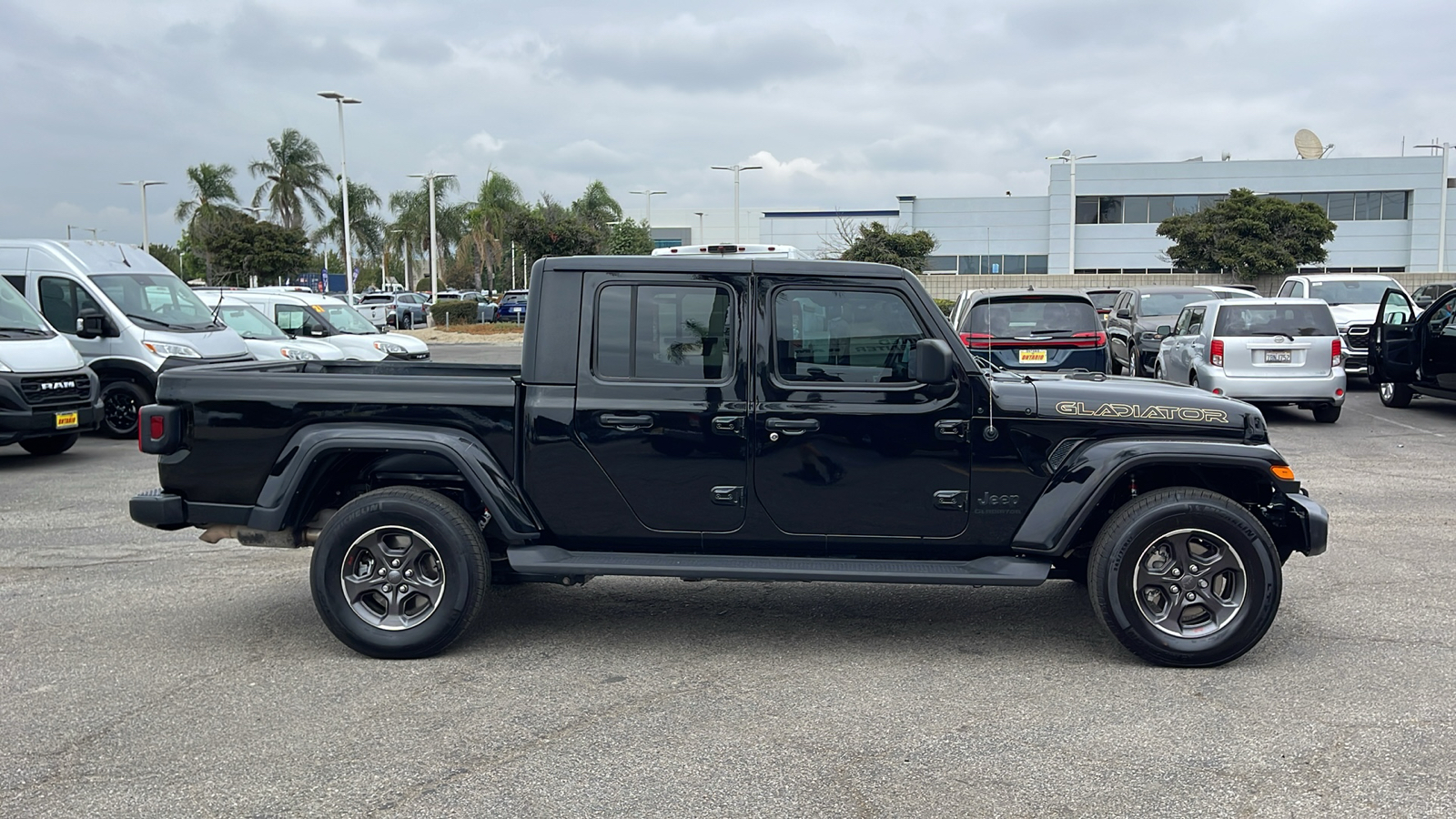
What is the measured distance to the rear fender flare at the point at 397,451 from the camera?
204 inches

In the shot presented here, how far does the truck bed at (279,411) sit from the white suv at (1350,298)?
52.1 feet

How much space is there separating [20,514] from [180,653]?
4.61m

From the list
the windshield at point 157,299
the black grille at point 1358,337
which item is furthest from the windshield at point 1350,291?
the windshield at point 157,299

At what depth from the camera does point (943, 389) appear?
522 cm

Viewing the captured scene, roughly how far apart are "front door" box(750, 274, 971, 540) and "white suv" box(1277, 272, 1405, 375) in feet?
48.2

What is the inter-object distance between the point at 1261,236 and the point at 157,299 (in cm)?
4087

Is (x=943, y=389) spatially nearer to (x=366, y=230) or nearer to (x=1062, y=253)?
(x=1062, y=253)

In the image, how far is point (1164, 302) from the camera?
19891 millimetres

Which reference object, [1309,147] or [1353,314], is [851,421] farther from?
[1309,147]

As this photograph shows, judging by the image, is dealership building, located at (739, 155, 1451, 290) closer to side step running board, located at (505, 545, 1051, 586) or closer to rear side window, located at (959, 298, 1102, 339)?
rear side window, located at (959, 298, 1102, 339)

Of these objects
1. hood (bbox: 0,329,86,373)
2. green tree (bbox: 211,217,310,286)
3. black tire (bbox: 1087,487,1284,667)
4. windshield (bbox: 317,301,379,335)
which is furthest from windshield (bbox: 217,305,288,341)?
green tree (bbox: 211,217,310,286)

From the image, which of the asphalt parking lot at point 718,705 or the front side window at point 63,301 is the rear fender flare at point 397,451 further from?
the front side window at point 63,301

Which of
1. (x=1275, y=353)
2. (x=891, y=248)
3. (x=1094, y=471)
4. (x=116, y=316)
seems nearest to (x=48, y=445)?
(x=116, y=316)

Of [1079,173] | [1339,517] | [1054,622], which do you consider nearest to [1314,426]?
[1339,517]
